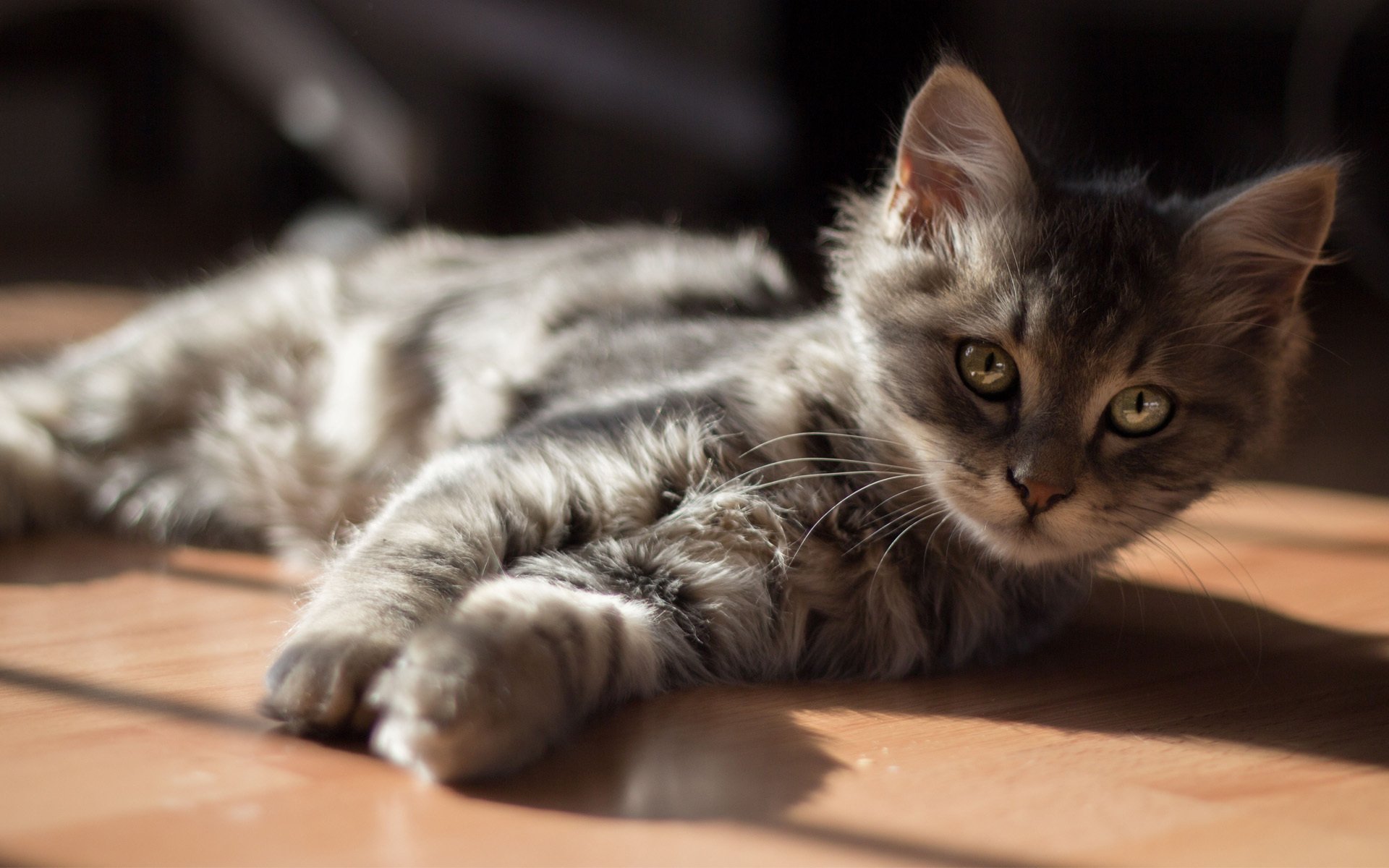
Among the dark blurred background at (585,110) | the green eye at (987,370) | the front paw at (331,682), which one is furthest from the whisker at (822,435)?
the dark blurred background at (585,110)

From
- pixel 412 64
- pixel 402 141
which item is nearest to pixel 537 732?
pixel 402 141

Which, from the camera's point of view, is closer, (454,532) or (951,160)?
(454,532)

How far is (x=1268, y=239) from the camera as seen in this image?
1.81 m

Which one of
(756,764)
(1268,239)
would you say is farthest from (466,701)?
(1268,239)

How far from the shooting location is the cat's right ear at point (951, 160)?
179 centimetres

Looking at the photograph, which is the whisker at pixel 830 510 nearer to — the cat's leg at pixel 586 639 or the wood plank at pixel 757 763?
the cat's leg at pixel 586 639

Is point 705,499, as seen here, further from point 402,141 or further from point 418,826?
point 402,141

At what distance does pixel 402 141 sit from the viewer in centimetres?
566

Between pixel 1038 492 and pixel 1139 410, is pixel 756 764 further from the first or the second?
pixel 1139 410

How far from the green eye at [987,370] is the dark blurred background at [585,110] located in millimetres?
2552

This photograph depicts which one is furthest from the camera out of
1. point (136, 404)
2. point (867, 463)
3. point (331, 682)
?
point (136, 404)

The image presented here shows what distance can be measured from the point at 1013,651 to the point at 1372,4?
350 cm

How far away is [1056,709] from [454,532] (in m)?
0.81

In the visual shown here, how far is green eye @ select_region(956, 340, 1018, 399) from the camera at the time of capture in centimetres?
169
